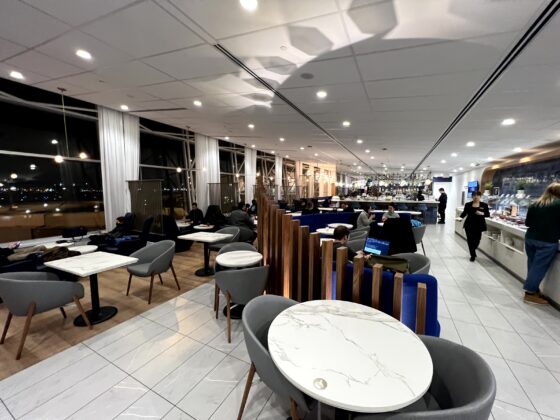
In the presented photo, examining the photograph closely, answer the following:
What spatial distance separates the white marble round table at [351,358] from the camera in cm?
101

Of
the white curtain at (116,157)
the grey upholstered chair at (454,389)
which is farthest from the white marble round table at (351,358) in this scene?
the white curtain at (116,157)

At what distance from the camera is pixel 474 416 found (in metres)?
0.97

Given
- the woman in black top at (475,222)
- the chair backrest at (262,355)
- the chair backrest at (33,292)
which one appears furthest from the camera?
the woman in black top at (475,222)

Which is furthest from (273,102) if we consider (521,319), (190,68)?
(521,319)

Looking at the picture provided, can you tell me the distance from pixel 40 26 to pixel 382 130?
6.64 meters

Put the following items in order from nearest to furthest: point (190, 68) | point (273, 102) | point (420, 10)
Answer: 1. point (420, 10)
2. point (190, 68)
3. point (273, 102)

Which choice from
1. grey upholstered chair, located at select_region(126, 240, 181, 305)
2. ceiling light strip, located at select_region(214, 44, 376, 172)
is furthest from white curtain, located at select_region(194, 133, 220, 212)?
grey upholstered chair, located at select_region(126, 240, 181, 305)

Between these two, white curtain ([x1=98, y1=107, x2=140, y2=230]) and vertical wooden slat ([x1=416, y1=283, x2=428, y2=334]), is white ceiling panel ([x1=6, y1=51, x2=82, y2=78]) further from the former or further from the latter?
vertical wooden slat ([x1=416, y1=283, x2=428, y2=334])

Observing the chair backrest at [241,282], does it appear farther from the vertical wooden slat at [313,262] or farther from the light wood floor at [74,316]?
the light wood floor at [74,316]

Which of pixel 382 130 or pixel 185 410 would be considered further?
pixel 382 130

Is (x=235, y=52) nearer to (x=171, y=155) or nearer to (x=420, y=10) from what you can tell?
(x=420, y=10)

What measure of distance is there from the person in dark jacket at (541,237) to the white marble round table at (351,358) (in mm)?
3324

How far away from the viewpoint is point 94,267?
2.75 meters

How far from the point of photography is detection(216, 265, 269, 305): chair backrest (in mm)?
2631
